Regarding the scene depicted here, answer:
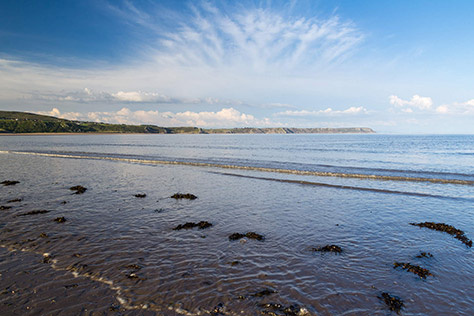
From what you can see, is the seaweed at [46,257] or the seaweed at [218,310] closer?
the seaweed at [218,310]

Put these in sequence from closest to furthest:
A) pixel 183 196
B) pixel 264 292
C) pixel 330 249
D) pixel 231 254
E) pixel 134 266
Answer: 1. pixel 264 292
2. pixel 134 266
3. pixel 231 254
4. pixel 330 249
5. pixel 183 196

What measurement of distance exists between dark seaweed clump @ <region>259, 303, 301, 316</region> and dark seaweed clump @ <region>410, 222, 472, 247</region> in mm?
9861

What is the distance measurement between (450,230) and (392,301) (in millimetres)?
8861

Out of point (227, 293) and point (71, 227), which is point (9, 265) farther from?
point (227, 293)

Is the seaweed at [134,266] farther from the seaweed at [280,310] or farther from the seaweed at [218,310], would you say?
the seaweed at [280,310]

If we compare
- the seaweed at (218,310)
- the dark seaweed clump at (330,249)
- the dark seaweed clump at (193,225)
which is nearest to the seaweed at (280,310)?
the seaweed at (218,310)

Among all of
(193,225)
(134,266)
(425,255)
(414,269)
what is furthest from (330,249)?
(134,266)

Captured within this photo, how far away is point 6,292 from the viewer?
7.30m

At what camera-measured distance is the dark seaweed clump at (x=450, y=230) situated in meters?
12.1

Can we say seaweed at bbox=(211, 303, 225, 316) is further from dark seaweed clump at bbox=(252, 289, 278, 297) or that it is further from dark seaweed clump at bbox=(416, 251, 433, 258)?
dark seaweed clump at bbox=(416, 251, 433, 258)

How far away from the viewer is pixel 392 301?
23.8 ft

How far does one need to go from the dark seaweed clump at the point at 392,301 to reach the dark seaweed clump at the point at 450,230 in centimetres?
707

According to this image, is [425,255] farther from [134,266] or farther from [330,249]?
[134,266]

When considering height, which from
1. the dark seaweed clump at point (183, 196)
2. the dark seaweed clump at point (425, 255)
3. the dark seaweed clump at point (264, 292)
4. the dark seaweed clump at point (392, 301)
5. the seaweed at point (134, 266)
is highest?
the dark seaweed clump at point (392, 301)
